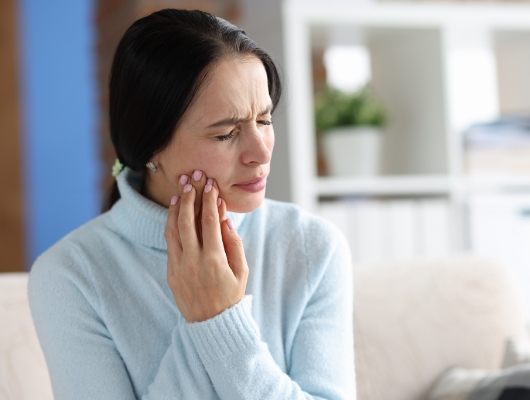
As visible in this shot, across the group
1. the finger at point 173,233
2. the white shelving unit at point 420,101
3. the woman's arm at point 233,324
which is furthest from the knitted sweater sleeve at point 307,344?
the white shelving unit at point 420,101

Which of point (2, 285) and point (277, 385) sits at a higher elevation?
point (2, 285)

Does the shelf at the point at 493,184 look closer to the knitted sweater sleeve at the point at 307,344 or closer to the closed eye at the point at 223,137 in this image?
the knitted sweater sleeve at the point at 307,344

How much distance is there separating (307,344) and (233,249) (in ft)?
0.57

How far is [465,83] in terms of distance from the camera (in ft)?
9.52

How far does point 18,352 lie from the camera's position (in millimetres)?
1532

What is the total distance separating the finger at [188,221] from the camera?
52.2 inches

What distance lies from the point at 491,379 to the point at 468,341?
0.66 feet

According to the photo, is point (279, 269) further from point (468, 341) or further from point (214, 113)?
point (468, 341)

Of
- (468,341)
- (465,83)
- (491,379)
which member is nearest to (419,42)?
(465,83)

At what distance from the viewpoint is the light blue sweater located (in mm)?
1297

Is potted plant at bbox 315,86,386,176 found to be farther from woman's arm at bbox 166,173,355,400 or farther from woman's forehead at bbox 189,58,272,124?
woman's forehead at bbox 189,58,272,124

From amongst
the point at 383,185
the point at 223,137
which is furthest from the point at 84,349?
the point at 383,185

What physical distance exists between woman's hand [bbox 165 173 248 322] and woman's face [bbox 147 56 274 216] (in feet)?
0.08

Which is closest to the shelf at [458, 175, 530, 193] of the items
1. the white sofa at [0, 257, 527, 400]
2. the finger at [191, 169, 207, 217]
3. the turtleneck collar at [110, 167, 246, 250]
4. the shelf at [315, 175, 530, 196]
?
the shelf at [315, 175, 530, 196]
